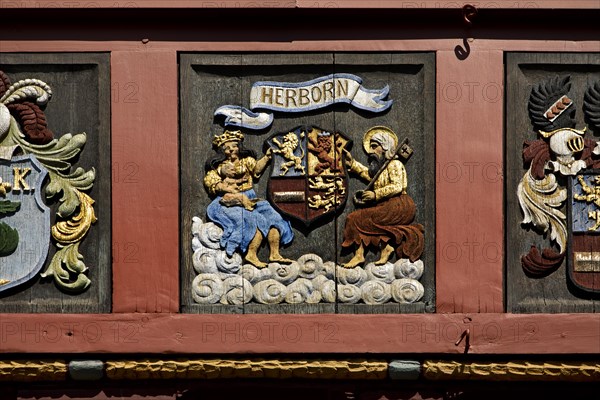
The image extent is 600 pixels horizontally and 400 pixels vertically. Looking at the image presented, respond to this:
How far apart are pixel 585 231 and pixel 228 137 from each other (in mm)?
2195

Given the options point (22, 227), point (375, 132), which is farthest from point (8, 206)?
point (375, 132)

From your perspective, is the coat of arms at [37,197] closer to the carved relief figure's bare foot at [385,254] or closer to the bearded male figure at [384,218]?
the bearded male figure at [384,218]

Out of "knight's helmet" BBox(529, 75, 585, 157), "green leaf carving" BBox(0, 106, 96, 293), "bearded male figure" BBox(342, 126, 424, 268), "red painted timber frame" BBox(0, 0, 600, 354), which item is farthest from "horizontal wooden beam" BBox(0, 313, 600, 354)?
"knight's helmet" BBox(529, 75, 585, 157)

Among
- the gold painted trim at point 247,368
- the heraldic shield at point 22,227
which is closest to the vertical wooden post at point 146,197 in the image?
the gold painted trim at point 247,368

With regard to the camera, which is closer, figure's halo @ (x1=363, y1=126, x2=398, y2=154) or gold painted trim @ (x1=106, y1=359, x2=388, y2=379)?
gold painted trim @ (x1=106, y1=359, x2=388, y2=379)

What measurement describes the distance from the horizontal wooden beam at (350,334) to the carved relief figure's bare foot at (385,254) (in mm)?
323

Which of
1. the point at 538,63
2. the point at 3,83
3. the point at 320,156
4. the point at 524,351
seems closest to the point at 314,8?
the point at 320,156

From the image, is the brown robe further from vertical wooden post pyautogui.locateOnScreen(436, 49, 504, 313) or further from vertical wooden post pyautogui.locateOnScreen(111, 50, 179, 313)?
vertical wooden post pyautogui.locateOnScreen(111, 50, 179, 313)

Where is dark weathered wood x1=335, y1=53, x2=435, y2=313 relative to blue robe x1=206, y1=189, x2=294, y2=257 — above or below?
above

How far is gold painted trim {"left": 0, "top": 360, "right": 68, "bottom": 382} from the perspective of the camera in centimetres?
718

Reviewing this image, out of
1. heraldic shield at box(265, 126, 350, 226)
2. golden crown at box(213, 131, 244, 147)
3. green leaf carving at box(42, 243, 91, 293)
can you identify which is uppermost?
golden crown at box(213, 131, 244, 147)

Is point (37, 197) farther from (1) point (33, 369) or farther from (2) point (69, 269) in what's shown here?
(1) point (33, 369)

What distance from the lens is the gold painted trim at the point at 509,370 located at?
7.17 metres

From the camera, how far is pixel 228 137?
7242 millimetres
